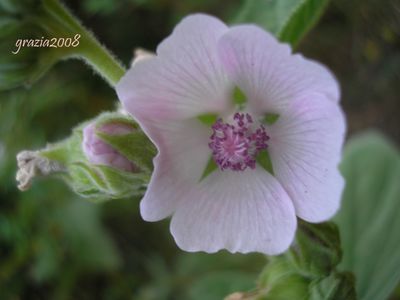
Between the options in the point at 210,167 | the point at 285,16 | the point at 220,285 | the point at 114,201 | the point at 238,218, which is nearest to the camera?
the point at 238,218

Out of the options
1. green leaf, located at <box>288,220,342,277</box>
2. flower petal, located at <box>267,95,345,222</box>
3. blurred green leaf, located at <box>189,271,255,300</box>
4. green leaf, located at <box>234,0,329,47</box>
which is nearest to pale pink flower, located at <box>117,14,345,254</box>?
flower petal, located at <box>267,95,345,222</box>

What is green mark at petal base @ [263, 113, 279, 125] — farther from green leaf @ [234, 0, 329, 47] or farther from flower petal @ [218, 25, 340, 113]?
green leaf @ [234, 0, 329, 47]

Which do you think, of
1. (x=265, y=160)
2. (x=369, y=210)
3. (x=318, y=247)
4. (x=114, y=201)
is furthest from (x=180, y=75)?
(x=114, y=201)

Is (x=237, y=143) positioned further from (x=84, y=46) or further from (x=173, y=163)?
(x=84, y=46)

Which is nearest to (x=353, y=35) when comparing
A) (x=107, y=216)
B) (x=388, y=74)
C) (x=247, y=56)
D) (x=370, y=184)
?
(x=388, y=74)

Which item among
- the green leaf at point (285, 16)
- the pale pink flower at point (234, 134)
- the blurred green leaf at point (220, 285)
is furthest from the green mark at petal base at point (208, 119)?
the blurred green leaf at point (220, 285)

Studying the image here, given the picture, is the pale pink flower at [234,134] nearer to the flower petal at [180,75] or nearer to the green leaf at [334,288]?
the flower petal at [180,75]
